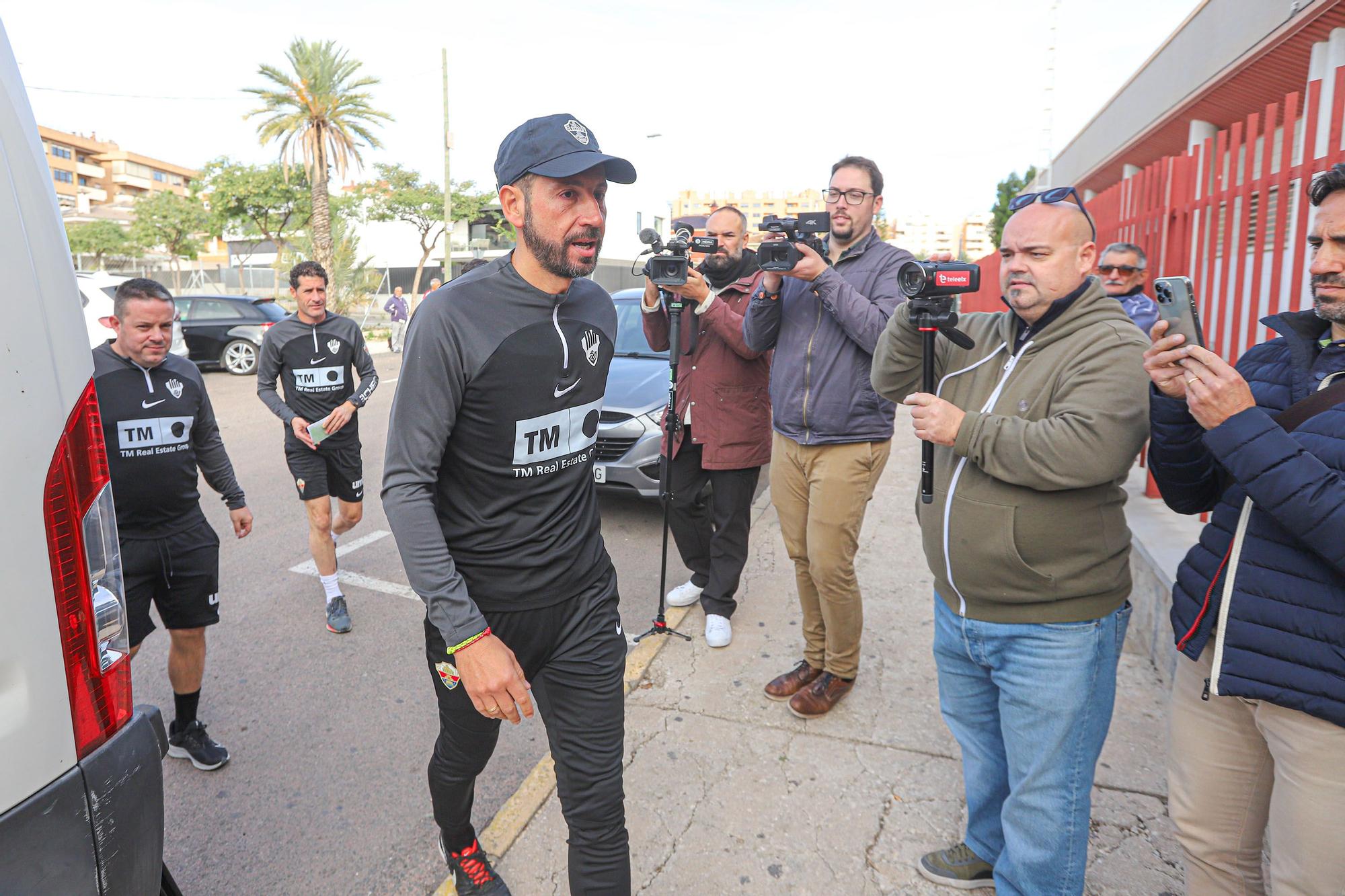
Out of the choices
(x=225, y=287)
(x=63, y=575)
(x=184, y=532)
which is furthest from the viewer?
(x=225, y=287)

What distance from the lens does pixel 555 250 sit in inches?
83.6

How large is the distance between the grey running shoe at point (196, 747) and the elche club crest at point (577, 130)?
2.77 metres

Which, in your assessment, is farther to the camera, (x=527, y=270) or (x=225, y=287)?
(x=225, y=287)

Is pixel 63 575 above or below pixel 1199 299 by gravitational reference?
below

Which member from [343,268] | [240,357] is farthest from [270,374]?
[343,268]

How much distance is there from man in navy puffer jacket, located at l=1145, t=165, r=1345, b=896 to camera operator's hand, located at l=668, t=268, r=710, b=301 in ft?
7.85

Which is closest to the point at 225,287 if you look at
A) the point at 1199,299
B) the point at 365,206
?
the point at 365,206

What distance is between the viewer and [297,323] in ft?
16.3

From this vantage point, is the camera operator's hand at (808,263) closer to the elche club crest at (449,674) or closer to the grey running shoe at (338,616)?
the elche club crest at (449,674)

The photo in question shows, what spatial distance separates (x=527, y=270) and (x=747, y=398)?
232cm

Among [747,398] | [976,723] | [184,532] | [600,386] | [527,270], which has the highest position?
[527,270]

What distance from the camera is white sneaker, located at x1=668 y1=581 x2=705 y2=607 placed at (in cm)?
480

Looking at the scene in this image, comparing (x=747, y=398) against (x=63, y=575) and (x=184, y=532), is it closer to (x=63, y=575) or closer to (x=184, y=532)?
(x=184, y=532)

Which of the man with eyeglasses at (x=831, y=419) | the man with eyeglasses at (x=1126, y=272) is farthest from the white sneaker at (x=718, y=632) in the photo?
the man with eyeglasses at (x=1126, y=272)
